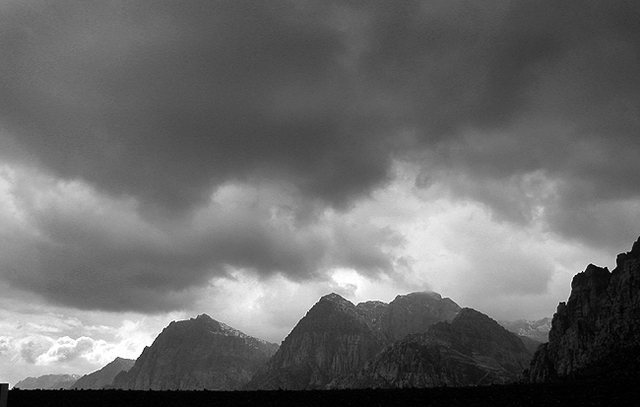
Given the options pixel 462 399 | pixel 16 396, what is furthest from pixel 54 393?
pixel 462 399

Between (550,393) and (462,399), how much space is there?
33.8ft

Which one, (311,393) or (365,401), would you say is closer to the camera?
(365,401)

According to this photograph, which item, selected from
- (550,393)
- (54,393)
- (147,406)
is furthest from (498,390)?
(54,393)

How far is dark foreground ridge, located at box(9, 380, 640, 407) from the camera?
4597cm

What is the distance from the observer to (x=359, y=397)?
48.9 m

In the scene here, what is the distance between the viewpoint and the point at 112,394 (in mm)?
49344

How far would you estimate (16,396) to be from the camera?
46281 millimetres

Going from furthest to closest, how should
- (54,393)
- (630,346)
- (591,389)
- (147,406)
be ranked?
(630,346)
(591,389)
(54,393)
(147,406)

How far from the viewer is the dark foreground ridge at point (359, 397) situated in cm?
4597

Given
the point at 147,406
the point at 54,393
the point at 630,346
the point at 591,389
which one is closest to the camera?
the point at 147,406

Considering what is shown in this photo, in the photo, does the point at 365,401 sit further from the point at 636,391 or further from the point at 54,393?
the point at 54,393

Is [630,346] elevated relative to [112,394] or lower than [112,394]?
elevated

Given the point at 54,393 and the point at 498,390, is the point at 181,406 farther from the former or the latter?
the point at 498,390

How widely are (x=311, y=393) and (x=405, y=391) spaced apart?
32.9 feet
